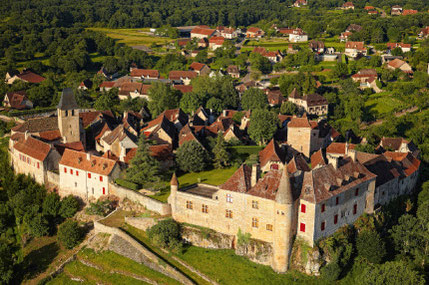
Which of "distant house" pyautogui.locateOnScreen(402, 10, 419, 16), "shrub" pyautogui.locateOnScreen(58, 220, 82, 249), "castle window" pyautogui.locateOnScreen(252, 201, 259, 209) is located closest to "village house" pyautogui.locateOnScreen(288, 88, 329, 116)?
"castle window" pyautogui.locateOnScreen(252, 201, 259, 209)

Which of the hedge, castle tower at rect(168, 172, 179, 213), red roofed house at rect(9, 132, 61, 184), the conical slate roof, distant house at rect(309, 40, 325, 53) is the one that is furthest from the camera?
distant house at rect(309, 40, 325, 53)

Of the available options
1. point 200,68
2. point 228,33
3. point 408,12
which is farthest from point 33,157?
point 408,12

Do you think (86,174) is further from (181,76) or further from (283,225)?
(181,76)

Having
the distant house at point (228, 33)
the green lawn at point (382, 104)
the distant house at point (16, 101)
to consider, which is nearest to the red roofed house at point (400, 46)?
the green lawn at point (382, 104)

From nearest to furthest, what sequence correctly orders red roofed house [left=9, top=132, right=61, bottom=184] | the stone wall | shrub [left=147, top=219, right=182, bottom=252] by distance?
1. shrub [left=147, top=219, right=182, bottom=252]
2. the stone wall
3. red roofed house [left=9, top=132, right=61, bottom=184]

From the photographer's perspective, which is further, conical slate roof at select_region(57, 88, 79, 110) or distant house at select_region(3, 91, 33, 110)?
distant house at select_region(3, 91, 33, 110)

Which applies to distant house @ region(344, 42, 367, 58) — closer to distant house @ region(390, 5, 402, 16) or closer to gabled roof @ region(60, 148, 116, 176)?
distant house @ region(390, 5, 402, 16)

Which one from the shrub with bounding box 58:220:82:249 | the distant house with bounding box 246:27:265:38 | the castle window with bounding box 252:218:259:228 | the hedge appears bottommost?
the shrub with bounding box 58:220:82:249

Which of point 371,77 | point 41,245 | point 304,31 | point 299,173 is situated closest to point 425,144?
point 371,77

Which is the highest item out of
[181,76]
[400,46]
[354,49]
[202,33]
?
[202,33]
